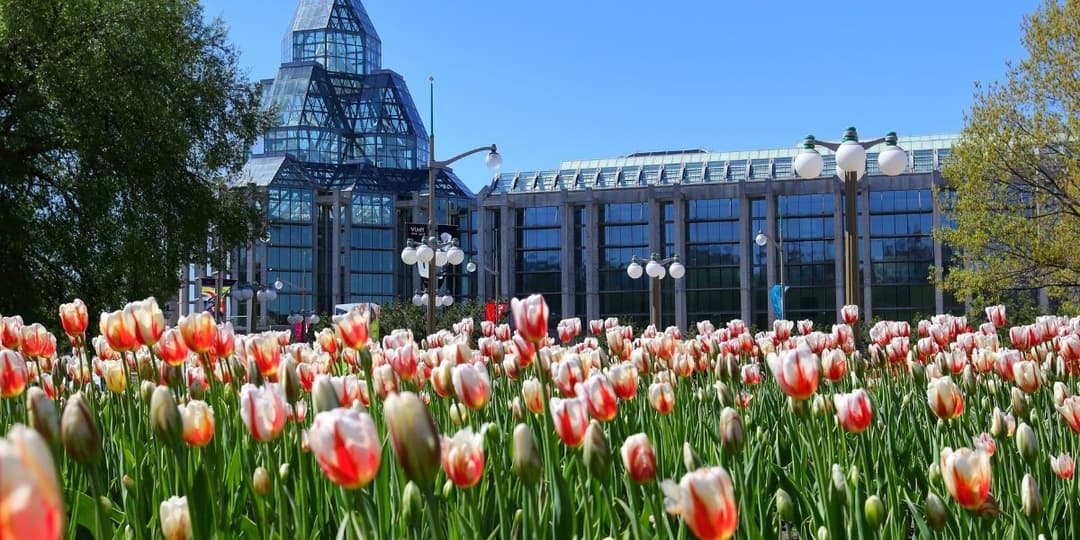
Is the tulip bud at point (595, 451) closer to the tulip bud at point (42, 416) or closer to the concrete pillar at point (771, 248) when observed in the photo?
the tulip bud at point (42, 416)

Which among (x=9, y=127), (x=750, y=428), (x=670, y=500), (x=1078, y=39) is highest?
(x=1078, y=39)

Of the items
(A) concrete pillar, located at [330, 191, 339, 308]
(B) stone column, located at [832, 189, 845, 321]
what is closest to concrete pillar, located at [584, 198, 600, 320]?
(B) stone column, located at [832, 189, 845, 321]

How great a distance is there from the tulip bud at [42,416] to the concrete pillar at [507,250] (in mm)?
69119

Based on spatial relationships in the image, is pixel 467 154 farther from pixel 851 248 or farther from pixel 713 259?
pixel 713 259

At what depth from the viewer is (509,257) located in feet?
234

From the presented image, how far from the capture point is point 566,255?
70562 mm

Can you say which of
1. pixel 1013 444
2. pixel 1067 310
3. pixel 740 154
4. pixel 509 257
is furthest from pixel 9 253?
pixel 740 154

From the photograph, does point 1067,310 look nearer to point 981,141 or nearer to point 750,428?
point 981,141

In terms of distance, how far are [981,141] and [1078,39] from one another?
2633 millimetres

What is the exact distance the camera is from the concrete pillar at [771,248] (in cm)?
6569

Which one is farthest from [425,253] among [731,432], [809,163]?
[731,432]

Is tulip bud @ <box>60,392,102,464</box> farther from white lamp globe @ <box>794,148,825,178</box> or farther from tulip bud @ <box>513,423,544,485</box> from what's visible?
white lamp globe @ <box>794,148,825,178</box>

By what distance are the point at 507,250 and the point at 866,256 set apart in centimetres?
2428

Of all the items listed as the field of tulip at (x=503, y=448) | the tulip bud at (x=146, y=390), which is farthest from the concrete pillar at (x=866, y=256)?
the tulip bud at (x=146, y=390)
